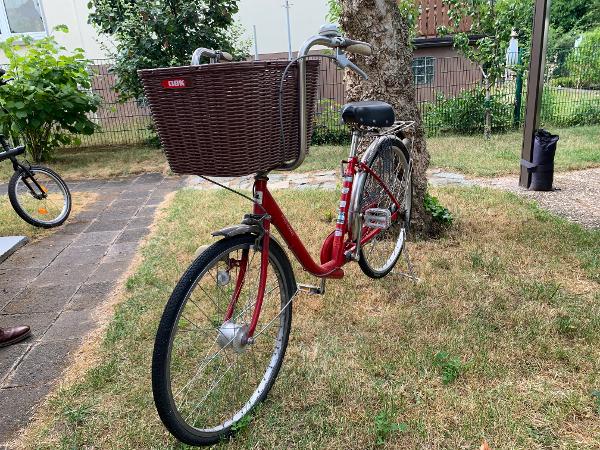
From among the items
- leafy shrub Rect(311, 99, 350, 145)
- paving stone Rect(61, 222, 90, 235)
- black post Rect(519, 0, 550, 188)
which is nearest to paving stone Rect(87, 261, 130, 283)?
paving stone Rect(61, 222, 90, 235)

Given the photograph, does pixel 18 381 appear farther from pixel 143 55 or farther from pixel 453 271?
pixel 143 55

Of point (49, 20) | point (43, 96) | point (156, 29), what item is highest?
point (49, 20)

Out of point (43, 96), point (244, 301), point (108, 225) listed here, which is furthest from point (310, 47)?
point (43, 96)

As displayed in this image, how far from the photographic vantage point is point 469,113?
8484 mm

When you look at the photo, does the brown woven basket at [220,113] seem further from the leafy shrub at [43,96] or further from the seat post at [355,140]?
the leafy shrub at [43,96]

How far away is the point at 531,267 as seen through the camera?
3143 millimetres

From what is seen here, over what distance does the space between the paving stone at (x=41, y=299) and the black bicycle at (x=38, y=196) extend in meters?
1.45

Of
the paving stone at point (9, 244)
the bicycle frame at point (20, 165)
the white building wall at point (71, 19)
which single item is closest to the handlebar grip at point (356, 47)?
the paving stone at point (9, 244)

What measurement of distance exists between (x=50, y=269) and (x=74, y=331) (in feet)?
3.62

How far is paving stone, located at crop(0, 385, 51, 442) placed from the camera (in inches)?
76.2

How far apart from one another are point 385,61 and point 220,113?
218cm

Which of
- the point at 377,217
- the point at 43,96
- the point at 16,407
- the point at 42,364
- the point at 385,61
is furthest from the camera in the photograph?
the point at 43,96

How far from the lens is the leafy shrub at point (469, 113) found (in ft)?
27.6

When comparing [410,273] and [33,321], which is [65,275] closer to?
[33,321]
